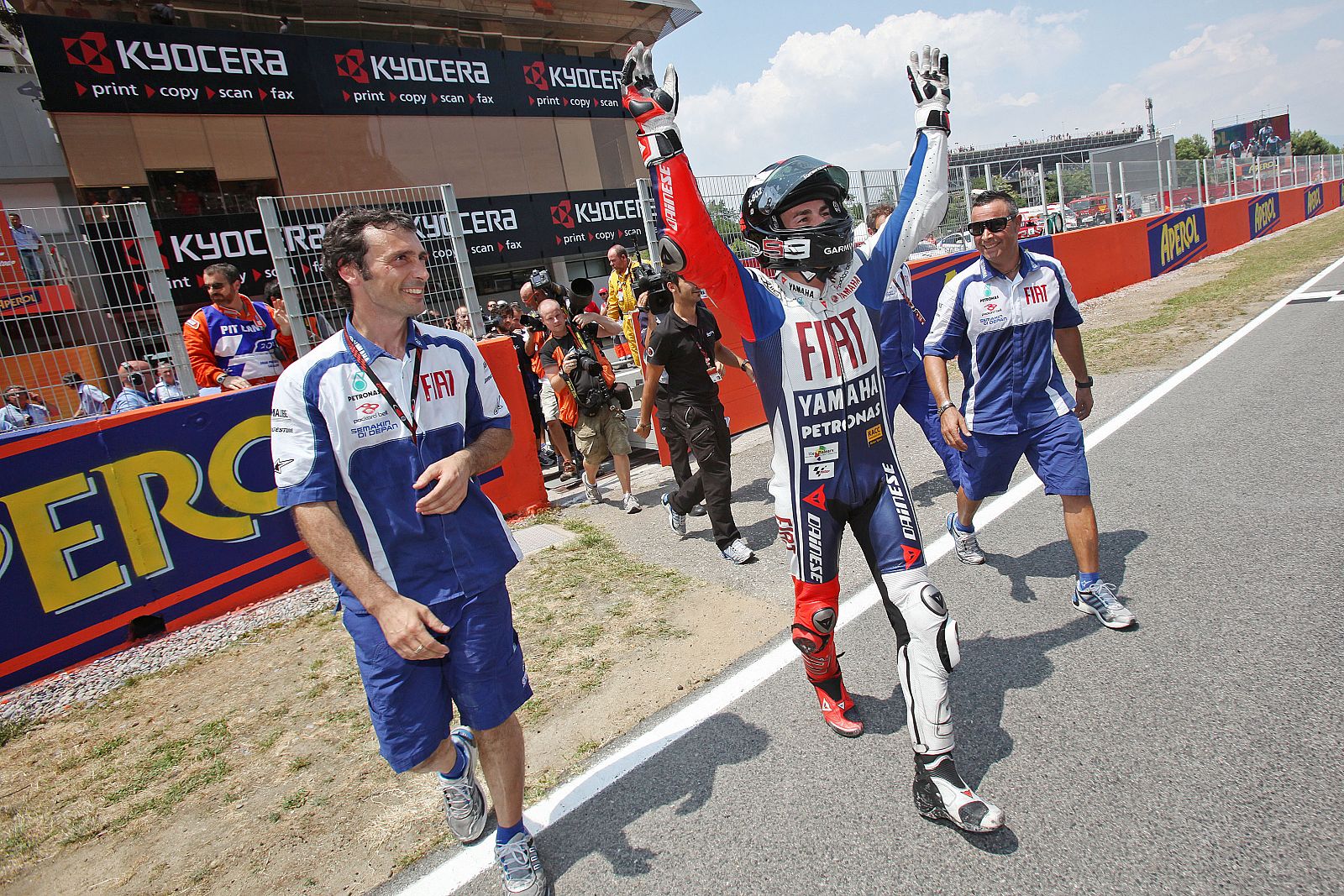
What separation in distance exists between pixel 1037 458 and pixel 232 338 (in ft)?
18.8

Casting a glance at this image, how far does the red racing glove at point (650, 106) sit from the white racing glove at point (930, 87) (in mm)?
1007

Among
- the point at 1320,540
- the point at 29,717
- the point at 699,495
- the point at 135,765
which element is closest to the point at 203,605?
the point at 29,717

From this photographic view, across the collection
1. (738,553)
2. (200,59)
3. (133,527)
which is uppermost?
(200,59)

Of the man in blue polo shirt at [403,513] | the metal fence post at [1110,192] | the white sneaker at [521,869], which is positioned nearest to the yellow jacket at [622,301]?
the man in blue polo shirt at [403,513]

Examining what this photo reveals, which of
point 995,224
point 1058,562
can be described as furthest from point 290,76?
point 1058,562

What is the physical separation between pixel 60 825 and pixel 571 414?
4.31m

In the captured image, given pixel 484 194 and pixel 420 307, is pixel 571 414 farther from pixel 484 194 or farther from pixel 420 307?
pixel 484 194

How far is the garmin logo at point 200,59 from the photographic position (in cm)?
1461

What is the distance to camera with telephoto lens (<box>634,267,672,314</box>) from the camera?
15.9 ft

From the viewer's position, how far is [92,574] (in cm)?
467

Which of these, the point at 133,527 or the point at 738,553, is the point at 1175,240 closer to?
the point at 738,553

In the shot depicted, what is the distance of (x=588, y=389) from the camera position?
6371mm

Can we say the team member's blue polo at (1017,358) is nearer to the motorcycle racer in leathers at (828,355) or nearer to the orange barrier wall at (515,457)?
the motorcycle racer in leathers at (828,355)

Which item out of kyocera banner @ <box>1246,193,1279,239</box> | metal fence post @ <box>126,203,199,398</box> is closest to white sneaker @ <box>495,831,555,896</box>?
metal fence post @ <box>126,203,199,398</box>
